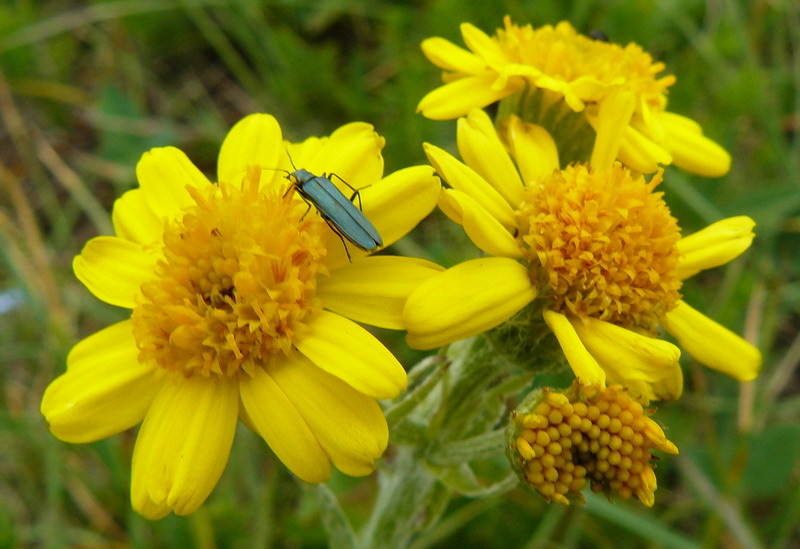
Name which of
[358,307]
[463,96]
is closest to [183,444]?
[358,307]

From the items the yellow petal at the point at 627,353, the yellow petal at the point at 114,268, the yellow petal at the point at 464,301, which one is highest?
the yellow petal at the point at 114,268

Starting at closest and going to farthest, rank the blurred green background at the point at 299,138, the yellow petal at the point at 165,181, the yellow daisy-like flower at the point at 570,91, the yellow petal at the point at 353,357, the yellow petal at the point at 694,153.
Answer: the yellow petal at the point at 353,357 < the yellow petal at the point at 165,181 < the yellow daisy-like flower at the point at 570,91 < the yellow petal at the point at 694,153 < the blurred green background at the point at 299,138

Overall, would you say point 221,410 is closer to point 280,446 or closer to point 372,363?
point 280,446

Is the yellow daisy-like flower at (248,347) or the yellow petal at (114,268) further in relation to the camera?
the yellow petal at (114,268)

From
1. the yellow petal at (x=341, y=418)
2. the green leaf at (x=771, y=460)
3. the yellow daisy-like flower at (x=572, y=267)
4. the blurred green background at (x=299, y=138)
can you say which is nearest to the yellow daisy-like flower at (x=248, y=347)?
the yellow petal at (x=341, y=418)

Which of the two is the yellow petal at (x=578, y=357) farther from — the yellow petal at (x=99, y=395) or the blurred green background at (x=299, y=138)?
the blurred green background at (x=299, y=138)

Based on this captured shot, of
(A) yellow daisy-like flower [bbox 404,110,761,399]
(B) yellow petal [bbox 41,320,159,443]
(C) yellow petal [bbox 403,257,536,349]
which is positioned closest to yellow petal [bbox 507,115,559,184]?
(A) yellow daisy-like flower [bbox 404,110,761,399]
